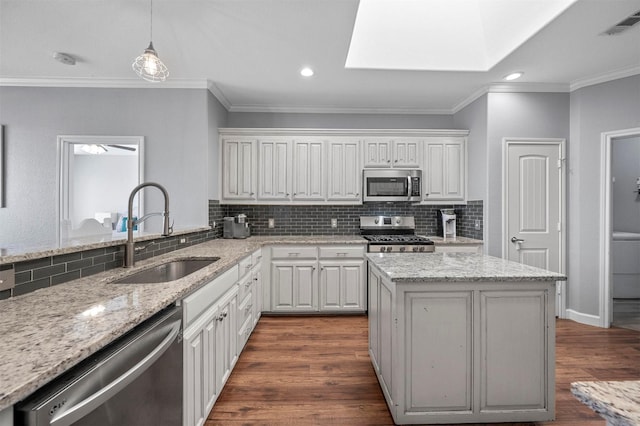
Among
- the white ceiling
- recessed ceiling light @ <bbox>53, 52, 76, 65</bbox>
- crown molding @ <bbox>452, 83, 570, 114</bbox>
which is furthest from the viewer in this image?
crown molding @ <bbox>452, 83, 570, 114</bbox>

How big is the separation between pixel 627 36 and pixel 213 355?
4.20 m

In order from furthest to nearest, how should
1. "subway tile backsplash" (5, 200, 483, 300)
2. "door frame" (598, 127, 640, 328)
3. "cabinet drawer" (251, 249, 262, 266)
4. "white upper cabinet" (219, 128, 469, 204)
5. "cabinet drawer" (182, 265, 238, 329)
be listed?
"white upper cabinet" (219, 128, 469, 204)
"subway tile backsplash" (5, 200, 483, 300)
"door frame" (598, 127, 640, 328)
"cabinet drawer" (251, 249, 262, 266)
"cabinet drawer" (182, 265, 238, 329)

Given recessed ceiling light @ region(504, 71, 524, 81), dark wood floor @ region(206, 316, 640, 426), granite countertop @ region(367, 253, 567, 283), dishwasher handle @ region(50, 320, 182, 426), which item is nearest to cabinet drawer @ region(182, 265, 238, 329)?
dishwasher handle @ region(50, 320, 182, 426)

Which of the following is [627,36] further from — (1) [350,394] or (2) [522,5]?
(1) [350,394]

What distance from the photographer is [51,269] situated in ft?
4.44

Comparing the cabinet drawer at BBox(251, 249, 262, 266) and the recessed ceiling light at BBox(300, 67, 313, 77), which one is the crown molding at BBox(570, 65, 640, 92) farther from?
the cabinet drawer at BBox(251, 249, 262, 266)

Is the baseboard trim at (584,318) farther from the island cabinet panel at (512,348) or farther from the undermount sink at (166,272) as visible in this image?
the undermount sink at (166,272)

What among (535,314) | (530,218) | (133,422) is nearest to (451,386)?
(535,314)

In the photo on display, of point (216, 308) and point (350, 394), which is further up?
point (216, 308)

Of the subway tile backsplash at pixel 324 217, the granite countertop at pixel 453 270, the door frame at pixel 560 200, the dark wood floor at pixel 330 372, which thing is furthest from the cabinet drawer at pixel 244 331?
the door frame at pixel 560 200

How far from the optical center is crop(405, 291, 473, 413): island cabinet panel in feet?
5.44

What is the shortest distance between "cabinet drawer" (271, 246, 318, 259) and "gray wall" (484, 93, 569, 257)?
2.12m

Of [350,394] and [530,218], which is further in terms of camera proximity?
[530,218]

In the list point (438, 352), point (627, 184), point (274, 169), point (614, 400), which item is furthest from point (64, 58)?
point (627, 184)
